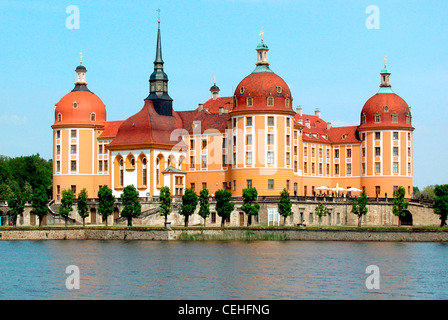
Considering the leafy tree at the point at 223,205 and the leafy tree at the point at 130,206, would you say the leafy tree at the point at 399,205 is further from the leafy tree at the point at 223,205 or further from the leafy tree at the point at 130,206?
the leafy tree at the point at 130,206

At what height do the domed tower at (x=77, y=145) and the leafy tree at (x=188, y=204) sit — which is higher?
the domed tower at (x=77, y=145)

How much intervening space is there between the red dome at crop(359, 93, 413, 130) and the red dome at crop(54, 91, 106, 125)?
34.9 metres

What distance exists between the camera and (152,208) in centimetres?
10462

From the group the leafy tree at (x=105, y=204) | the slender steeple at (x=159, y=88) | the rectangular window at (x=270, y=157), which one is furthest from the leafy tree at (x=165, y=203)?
the slender steeple at (x=159, y=88)

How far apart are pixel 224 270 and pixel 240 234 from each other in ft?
95.7

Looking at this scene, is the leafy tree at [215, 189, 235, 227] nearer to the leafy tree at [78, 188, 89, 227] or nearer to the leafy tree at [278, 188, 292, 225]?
the leafy tree at [278, 188, 292, 225]

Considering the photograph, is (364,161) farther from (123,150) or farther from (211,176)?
(123,150)

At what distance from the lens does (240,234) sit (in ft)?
297

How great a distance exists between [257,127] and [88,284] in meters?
54.8

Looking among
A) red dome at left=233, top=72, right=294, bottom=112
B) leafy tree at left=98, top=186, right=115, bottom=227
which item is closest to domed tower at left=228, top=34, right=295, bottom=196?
red dome at left=233, top=72, right=294, bottom=112

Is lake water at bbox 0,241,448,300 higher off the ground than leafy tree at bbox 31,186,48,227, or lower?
lower

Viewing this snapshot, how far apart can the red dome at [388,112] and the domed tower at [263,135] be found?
12912mm

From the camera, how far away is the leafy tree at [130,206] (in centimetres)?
9762

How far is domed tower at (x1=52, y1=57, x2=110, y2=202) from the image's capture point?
→ 389ft
